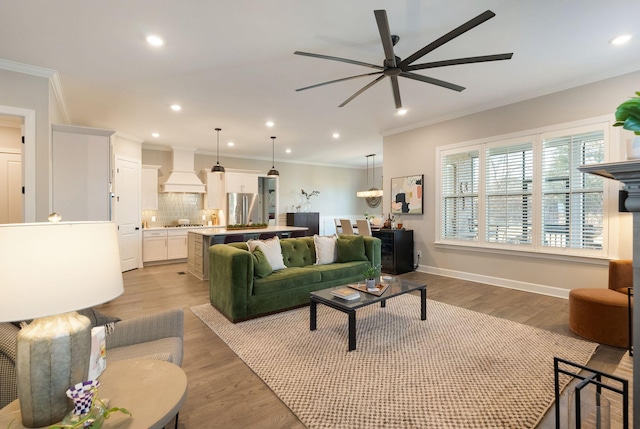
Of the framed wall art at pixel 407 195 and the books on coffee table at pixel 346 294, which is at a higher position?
the framed wall art at pixel 407 195

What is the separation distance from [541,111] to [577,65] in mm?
855

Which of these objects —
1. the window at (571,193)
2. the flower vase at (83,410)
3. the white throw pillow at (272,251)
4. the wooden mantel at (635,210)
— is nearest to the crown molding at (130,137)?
the white throw pillow at (272,251)

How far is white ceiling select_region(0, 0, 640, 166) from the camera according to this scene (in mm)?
2531

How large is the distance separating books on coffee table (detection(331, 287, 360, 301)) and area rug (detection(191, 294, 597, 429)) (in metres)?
0.41

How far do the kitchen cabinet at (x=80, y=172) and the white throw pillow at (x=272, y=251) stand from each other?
235 cm

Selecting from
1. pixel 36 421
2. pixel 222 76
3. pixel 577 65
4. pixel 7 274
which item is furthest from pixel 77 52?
pixel 577 65

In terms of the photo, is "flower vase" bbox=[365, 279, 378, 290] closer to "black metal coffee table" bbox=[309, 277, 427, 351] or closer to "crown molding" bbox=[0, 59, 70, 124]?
"black metal coffee table" bbox=[309, 277, 427, 351]

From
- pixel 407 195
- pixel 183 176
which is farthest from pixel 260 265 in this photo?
pixel 183 176

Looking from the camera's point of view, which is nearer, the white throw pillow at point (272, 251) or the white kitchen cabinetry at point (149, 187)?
the white throw pillow at point (272, 251)

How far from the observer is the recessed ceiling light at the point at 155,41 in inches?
114

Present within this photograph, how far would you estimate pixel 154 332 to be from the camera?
6.52 feet

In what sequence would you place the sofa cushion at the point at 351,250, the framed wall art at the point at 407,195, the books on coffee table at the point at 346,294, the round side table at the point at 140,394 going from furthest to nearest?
1. the framed wall art at the point at 407,195
2. the sofa cushion at the point at 351,250
3. the books on coffee table at the point at 346,294
4. the round side table at the point at 140,394

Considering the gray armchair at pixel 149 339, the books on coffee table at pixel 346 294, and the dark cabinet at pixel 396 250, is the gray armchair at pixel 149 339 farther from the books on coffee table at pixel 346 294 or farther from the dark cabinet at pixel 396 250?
the dark cabinet at pixel 396 250

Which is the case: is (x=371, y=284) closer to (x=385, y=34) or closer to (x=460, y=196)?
(x=385, y=34)
